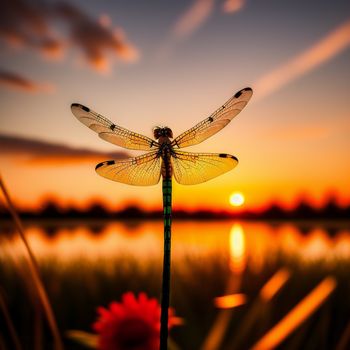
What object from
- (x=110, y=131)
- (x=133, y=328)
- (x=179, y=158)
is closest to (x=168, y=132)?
(x=179, y=158)

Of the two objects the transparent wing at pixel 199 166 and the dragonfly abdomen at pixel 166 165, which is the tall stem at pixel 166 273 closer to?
the dragonfly abdomen at pixel 166 165

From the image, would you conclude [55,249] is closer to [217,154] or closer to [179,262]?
[179,262]

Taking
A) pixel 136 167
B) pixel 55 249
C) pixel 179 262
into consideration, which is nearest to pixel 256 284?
pixel 179 262

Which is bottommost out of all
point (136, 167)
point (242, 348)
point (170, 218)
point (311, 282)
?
point (242, 348)

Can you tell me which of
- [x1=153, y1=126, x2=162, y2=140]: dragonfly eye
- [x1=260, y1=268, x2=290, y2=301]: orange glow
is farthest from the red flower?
[x1=260, y1=268, x2=290, y2=301]: orange glow

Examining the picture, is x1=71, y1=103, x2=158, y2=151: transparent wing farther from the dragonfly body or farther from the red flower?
the red flower
